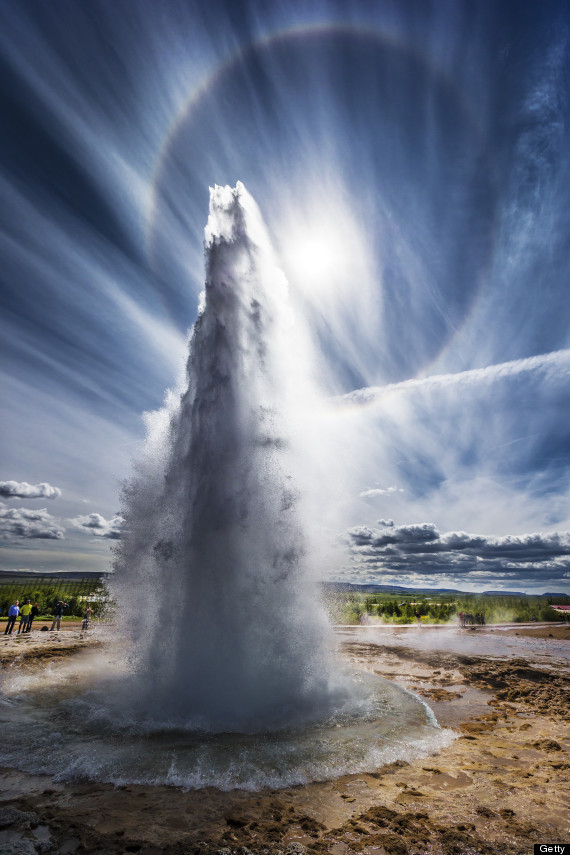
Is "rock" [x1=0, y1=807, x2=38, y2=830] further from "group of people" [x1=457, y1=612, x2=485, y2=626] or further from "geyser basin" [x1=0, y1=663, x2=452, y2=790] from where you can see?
"group of people" [x1=457, y1=612, x2=485, y2=626]

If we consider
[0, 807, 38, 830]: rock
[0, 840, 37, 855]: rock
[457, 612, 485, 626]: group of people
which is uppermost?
[0, 840, 37, 855]: rock

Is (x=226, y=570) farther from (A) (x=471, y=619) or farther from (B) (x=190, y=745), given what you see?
(A) (x=471, y=619)

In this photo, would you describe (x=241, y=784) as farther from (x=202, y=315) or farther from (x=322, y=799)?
(x=202, y=315)

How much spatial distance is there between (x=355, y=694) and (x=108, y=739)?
627cm

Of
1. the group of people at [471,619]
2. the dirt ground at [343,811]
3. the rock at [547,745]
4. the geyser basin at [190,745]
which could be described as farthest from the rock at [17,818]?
the group of people at [471,619]

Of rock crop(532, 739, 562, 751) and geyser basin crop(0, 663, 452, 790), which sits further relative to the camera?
rock crop(532, 739, 562, 751)

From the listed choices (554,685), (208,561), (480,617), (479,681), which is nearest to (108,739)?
(208,561)

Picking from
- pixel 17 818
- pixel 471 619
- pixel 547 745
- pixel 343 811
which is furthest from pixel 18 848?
pixel 471 619

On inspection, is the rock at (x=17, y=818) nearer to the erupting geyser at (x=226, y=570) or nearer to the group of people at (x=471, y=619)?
the erupting geyser at (x=226, y=570)

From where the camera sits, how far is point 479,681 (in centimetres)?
1310

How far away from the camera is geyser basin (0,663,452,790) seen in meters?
5.70

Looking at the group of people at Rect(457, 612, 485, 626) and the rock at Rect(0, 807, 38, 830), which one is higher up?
the rock at Rect(0, 807, 38, 830)

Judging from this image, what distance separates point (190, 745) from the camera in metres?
6.71

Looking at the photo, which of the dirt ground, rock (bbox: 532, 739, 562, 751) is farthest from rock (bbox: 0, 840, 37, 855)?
rock (bbox: 532, 739, 562, 751)
